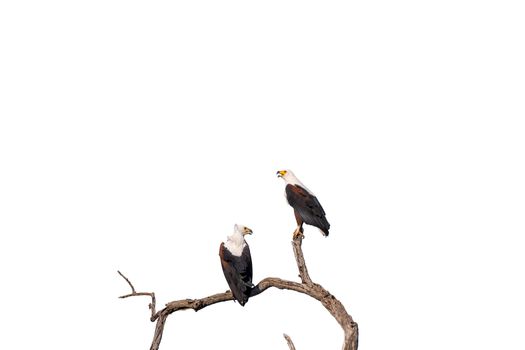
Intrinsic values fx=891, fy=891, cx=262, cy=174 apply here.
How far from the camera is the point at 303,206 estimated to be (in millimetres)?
15641

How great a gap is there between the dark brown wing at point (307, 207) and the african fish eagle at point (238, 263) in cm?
99

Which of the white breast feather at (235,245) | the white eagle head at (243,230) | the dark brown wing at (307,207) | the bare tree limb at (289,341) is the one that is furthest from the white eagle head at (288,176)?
the bare tree limb at (289,341)

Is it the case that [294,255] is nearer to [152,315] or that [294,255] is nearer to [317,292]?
[317,292]

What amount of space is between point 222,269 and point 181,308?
103cm

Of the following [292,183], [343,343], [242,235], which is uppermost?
[292,183]

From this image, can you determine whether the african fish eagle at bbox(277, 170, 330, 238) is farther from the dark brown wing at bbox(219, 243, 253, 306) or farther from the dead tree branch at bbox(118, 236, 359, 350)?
the dark brown wing at bbox(219, 243, 253, 306)

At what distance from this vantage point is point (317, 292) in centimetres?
1466

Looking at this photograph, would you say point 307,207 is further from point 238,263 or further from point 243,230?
point 238,263

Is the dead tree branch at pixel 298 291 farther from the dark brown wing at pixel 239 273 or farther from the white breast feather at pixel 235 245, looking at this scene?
the white breast feather at pixel 235 245

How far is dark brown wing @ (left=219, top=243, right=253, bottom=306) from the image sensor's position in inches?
587

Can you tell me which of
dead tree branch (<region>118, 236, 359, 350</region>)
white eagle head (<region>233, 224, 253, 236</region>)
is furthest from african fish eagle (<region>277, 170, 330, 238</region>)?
white eagle head (<region>233, 224, 253, 236</region>)

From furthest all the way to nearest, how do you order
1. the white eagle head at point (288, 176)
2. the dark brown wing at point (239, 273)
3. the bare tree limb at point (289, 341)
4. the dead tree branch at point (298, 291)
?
the white eagle head at point (288, 176)
the dark brown wing at point (239, 273)
the bare tree limb at point (289, 341)
the dead tree branch at point (298, 291)

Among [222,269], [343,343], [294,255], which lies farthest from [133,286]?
[343,343]

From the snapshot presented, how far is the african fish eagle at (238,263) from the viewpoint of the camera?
1491 cm
